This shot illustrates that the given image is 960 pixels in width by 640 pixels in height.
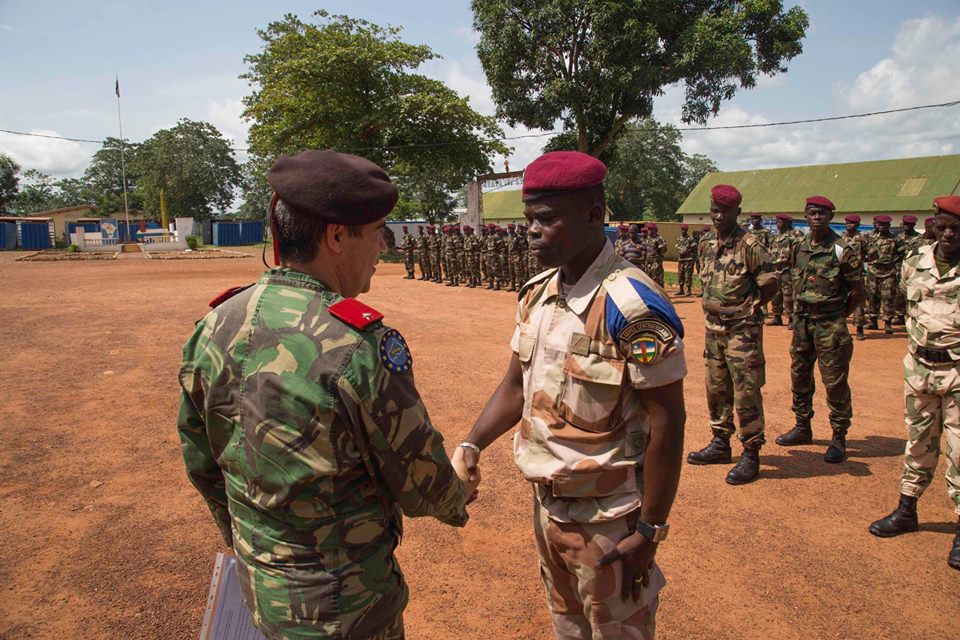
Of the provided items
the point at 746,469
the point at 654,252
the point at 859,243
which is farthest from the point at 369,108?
the point at 746,469

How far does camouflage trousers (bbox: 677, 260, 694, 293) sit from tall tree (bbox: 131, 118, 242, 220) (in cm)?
5018

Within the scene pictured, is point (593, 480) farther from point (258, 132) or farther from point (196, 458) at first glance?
point (258, 132)

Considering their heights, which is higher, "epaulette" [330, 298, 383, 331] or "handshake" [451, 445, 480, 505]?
"epaulette" [330, 298, 383, 331]

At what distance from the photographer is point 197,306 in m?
13.3

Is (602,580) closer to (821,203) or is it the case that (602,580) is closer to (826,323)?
(826,323)

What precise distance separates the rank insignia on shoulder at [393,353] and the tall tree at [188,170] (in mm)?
59850

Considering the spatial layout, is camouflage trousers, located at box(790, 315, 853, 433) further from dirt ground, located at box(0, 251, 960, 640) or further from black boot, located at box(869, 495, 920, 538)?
black boot, located at box(869, 495, 920, 538)

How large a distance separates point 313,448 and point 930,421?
4.01 m

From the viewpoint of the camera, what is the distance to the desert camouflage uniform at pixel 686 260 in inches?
644

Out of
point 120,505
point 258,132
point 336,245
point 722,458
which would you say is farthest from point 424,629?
point 258,132

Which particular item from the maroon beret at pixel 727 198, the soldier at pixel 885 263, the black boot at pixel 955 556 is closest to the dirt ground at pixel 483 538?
the black boot at pixel 955 556

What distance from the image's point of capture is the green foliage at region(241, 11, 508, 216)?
2683cm

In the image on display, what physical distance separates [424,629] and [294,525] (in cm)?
194

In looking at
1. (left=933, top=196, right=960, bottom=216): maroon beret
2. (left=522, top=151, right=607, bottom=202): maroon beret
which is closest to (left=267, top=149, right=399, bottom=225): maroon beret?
(left=522, top=151, right=607, bottom=202): maroon beret
